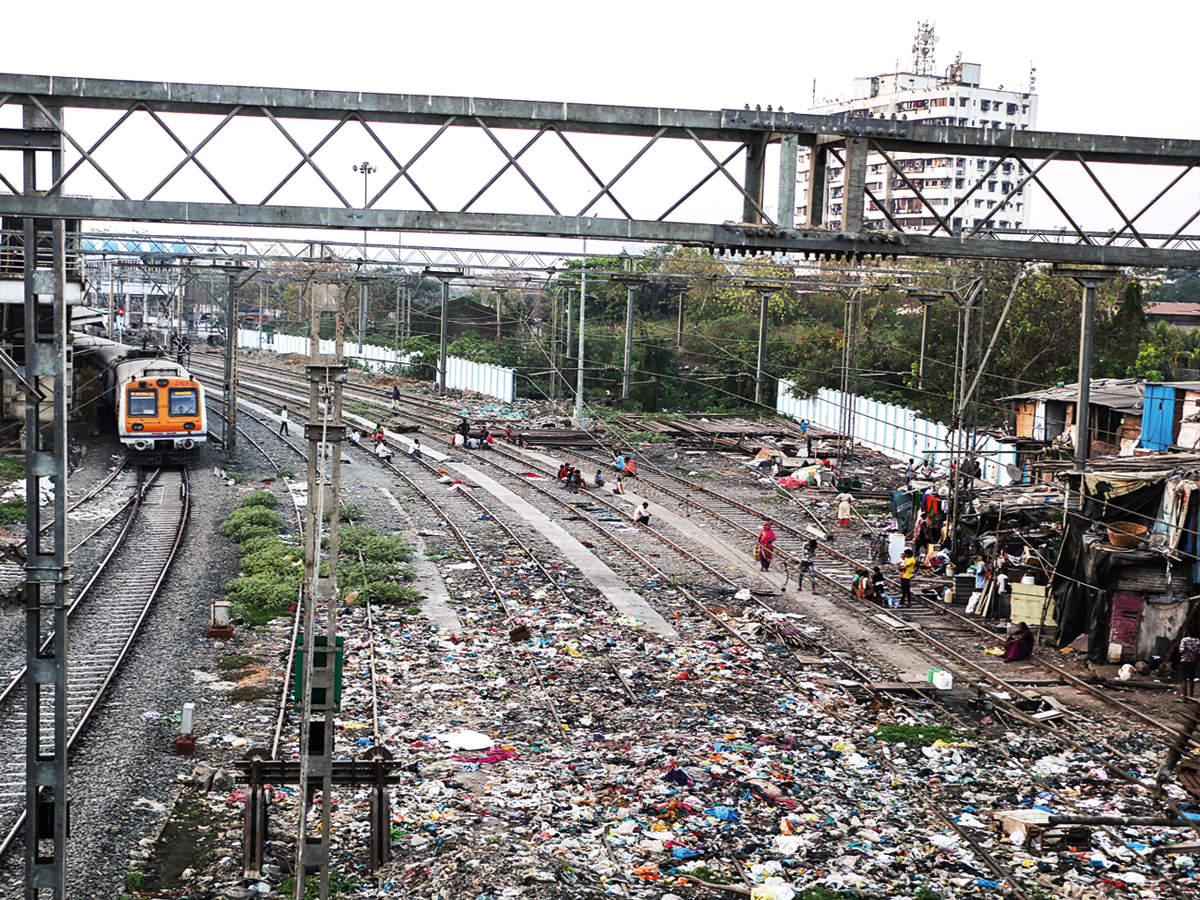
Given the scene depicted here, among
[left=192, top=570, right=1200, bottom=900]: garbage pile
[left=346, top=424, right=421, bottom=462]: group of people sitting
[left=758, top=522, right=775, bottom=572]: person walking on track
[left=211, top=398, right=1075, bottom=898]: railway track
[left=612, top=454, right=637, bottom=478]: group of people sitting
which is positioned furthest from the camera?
[left=346, top=424, right=421, bottom=462]: group of people sitting

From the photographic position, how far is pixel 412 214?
394 inches

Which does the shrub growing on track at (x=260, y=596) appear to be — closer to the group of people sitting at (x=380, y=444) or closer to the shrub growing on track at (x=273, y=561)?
the shrub growing on track at (x=273, y=561)

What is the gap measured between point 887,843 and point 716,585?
36.9 feet

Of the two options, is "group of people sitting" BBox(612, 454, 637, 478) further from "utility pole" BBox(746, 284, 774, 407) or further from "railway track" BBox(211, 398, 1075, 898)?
"utility pole" BBox(746, 284, 774, 407)

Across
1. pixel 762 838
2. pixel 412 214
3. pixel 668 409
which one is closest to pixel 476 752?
pixel 762 838

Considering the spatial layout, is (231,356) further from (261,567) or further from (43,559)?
(43,559)

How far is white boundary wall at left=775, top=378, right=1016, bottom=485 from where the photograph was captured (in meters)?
34.5

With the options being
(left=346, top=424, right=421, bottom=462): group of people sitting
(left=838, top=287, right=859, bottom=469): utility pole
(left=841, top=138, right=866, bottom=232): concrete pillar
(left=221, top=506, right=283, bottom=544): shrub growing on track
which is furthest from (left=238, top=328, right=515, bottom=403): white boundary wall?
(left=841, top=138, right=866, bottom=232): concrete pillar

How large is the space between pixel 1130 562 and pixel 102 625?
1555 centimetres

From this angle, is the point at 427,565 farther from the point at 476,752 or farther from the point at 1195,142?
the point at 1195,142

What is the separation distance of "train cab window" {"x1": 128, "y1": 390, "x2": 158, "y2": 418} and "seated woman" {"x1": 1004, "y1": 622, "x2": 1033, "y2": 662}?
2310cm

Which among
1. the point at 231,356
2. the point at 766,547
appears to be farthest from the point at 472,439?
the point at 766,547

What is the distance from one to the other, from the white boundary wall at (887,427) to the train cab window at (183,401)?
19.7 m

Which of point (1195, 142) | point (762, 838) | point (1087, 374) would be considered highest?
point (1195, 142)
